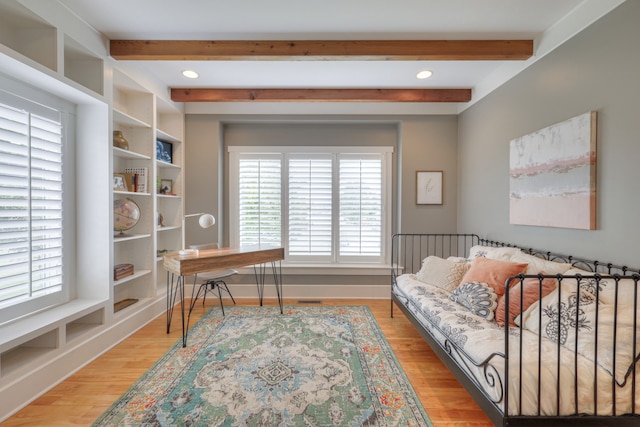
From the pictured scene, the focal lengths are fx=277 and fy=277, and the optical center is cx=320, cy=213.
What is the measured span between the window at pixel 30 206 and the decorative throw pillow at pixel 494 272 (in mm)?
3306

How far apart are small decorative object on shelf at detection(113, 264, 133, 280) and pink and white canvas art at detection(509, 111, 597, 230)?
3.71m

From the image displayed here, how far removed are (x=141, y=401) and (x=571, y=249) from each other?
10.2 feet

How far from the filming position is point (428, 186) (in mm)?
3646

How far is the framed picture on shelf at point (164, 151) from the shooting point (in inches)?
129

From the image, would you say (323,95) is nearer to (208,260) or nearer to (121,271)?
(208,260)

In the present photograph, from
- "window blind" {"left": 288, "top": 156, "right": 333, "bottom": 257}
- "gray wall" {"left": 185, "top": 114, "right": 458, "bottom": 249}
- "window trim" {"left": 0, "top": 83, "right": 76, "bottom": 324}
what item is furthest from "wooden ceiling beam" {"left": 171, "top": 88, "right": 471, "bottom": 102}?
"window trim" {"left": 0, "top": 83, "right": 76, "bottom": 324}

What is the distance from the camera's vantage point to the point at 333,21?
212 cm

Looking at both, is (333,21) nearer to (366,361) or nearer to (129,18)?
(129,18)

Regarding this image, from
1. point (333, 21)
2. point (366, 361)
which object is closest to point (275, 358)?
point (366, 361)

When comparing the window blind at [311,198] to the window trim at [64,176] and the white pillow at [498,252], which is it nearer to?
the white pillow at [498,252]

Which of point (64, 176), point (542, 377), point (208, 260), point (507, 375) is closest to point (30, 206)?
point (64, 176)

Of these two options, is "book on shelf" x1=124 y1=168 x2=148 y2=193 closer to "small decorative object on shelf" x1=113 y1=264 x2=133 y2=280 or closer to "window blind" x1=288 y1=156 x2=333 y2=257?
"small decorative object on shelf" x1=113 y1=264 x2=133 y2=280

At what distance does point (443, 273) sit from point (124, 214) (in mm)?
3111

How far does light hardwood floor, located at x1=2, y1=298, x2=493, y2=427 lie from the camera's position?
1.66 meters
